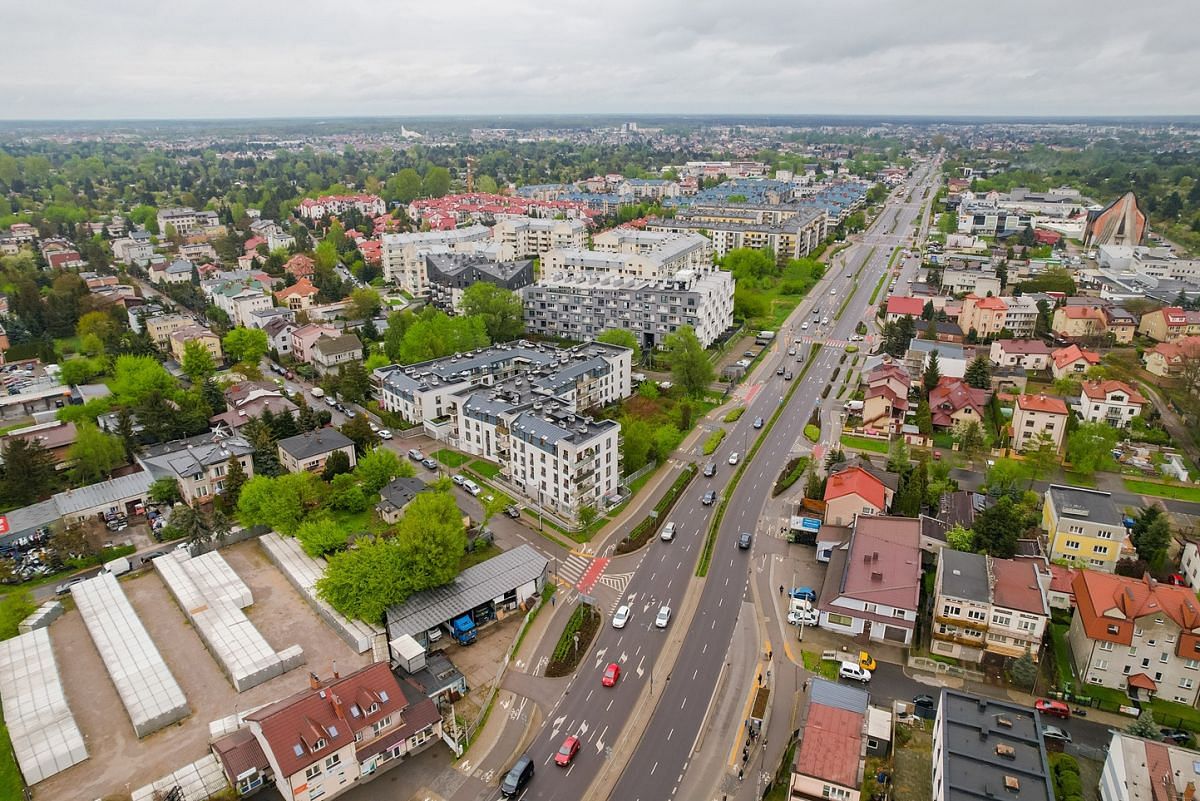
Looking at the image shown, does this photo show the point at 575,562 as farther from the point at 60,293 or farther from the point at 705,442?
the point at 60,293

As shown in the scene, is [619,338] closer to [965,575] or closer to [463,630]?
[463,630]

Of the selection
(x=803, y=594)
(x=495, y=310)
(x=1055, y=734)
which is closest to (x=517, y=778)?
(x=803, y=594)

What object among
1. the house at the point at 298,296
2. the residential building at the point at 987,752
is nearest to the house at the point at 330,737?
the residential building at the point at 987,752

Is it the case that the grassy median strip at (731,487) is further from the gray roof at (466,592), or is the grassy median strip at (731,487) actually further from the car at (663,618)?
the gray roof at (466,592)

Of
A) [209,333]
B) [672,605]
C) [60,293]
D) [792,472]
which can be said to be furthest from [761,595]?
[60,293]

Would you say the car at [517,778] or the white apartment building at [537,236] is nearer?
the car at [517,778]

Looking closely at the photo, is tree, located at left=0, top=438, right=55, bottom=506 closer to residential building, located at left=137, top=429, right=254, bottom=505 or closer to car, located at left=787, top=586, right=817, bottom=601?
residential building, located at left=137, top=429, right=254, bottom=505
